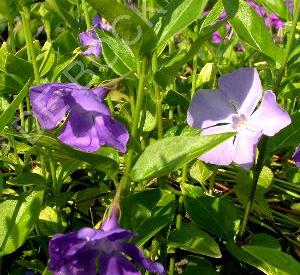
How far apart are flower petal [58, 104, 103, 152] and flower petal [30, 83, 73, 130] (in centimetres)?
2

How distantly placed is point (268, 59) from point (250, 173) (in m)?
0.26

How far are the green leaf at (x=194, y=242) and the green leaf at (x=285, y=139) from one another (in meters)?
0.19

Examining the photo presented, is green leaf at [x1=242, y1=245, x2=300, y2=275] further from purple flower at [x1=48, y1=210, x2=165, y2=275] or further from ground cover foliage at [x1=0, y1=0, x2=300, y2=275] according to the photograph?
purple flower at [x1=48, y1=210, x2=165, y2=275]

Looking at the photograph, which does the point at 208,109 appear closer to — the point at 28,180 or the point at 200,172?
the point at 200,172

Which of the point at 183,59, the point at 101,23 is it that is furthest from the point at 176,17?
the point at 101,23

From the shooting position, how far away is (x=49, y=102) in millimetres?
822

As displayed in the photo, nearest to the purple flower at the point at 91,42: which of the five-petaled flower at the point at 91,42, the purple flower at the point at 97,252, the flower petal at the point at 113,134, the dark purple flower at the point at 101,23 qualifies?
the five-petaled flower at the point at 91,42

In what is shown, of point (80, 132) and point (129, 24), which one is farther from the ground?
point (129, 24)

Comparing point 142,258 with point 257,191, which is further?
point 257,191

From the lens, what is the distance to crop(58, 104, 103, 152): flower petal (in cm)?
82

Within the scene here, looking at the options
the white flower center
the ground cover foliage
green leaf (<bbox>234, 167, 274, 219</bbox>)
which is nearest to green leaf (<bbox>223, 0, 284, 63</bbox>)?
the ground cover foliage

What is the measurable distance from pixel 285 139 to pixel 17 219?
45 cm

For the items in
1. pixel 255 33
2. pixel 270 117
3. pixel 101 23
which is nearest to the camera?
pixel 270 117

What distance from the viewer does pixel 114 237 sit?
0.68 meters
